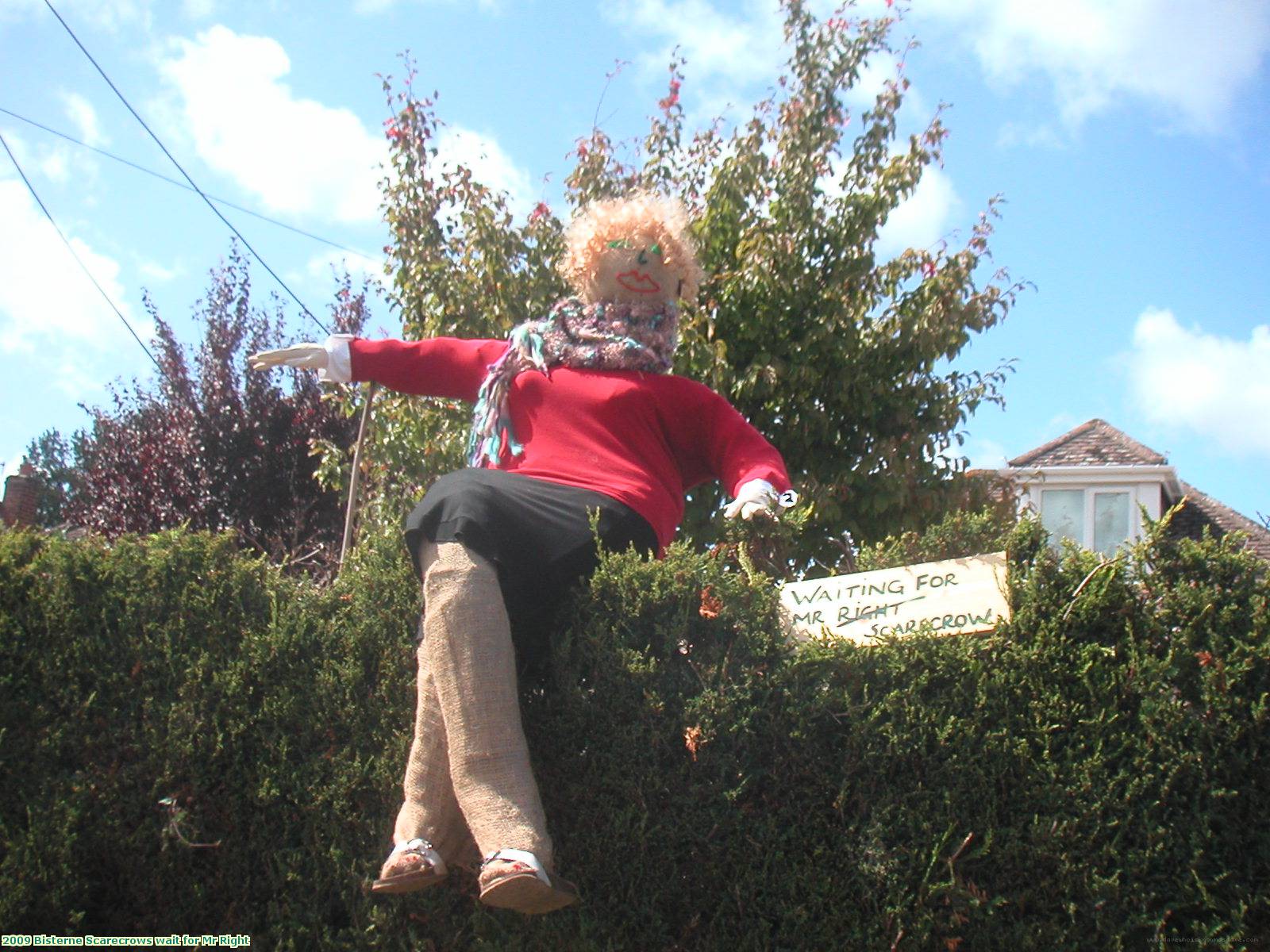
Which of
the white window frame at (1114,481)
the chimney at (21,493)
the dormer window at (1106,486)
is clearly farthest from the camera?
the chimney at (21,493)

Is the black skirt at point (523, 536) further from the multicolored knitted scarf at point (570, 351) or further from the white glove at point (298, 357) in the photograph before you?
the white glove at point (298, 357)

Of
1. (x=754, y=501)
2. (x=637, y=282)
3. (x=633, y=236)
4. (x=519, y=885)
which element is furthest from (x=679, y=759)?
(x=633, y=236)

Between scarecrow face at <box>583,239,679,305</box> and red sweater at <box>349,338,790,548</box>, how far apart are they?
0.96ft

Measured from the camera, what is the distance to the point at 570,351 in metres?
3.29

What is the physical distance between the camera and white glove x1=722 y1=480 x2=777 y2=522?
2.98 m

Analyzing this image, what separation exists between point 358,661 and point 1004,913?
5.15ft

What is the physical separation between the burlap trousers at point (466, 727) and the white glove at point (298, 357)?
99cm

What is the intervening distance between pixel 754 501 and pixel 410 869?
1196 millimetres

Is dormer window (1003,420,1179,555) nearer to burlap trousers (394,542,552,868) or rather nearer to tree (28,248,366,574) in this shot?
tree (28,248,366,574)

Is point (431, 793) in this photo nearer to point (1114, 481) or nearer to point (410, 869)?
point (410, 869)

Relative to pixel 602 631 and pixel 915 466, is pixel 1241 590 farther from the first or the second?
pixel 915 466

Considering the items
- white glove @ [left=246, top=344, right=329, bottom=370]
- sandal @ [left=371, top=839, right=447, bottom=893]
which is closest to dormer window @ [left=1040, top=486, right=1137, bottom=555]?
white glove @ [left=246, top=344, right=329, bottom=370]

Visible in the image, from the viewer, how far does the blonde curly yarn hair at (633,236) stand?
349 centimetres

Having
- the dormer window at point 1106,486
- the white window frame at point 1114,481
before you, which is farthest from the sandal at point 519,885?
the white window frame at point 1114,481
